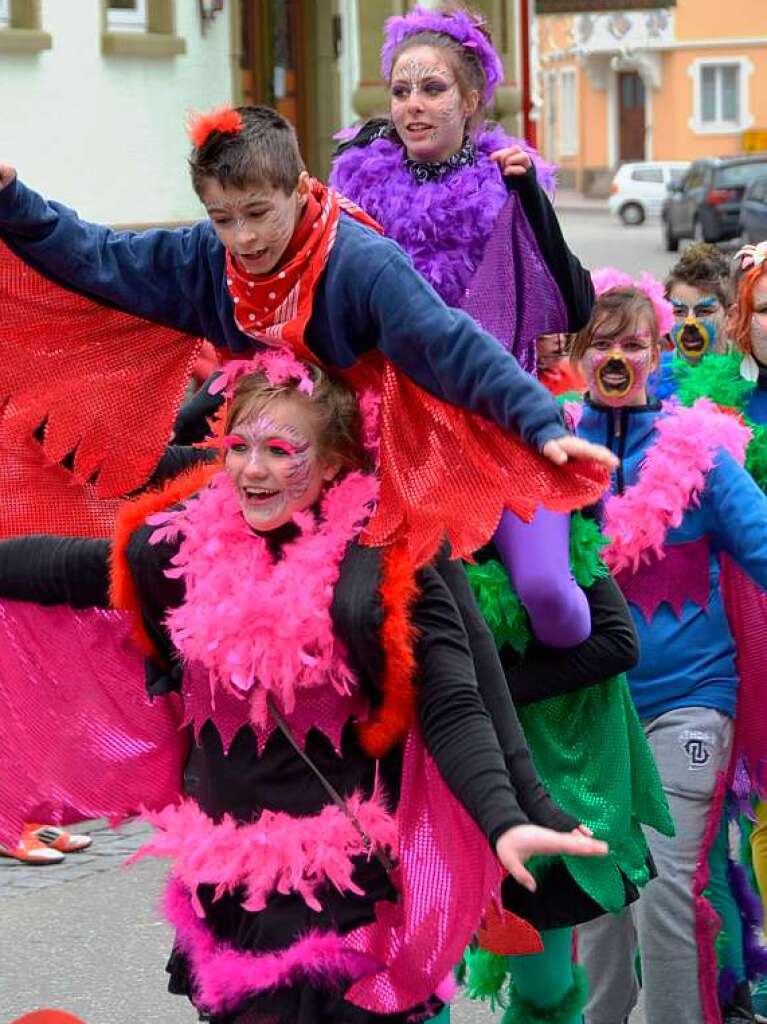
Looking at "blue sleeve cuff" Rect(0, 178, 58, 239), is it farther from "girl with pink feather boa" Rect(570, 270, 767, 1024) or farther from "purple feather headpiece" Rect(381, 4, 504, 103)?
"girl with pink feather boa" Rect(570, 270, 767, 1024)

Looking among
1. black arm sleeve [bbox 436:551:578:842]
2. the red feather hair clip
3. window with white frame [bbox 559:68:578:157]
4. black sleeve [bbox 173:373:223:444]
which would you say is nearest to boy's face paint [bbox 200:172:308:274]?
the red feather hair clip

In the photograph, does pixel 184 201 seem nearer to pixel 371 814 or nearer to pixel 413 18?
pixel 413 18

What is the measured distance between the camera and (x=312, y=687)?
327 cm

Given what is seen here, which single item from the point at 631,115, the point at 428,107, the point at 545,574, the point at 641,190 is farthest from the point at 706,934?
the point at 631,115

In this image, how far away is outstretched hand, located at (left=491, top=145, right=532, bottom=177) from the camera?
4207mm

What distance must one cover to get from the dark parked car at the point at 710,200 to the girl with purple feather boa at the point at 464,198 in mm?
28449

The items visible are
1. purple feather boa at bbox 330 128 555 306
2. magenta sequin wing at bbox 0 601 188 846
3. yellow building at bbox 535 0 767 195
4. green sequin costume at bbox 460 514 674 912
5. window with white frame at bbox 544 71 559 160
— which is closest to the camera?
magenta sequin wing at bbox 0 601 188 846

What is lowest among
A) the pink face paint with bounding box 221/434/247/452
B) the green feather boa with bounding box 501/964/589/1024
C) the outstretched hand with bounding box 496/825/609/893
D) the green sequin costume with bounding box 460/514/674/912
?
the green feather boa with bounding box 501/964/589/1024

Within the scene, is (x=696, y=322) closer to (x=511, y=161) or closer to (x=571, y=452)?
(x=511, y=161)

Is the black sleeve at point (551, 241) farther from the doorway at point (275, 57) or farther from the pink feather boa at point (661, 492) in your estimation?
the doorway at point (275, 57)

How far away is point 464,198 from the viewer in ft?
14.0

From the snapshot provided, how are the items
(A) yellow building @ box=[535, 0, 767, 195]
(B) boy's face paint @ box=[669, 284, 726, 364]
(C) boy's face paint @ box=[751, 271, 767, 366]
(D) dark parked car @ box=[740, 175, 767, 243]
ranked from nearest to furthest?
(C) boy's face paint @ box=[751, 271, 767, 366] < (B) boy's face paint @ box=[669, 284, 726, 364] < (D) dark parked car @ box=[740, 175, 767, 243] < (A) yellow building @ box=[535, 0, 767, 195]

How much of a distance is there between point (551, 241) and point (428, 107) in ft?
1.35

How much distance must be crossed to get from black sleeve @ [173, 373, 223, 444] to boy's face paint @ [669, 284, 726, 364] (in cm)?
228
